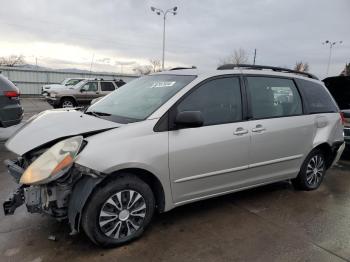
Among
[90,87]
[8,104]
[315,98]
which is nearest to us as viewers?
[315,98]

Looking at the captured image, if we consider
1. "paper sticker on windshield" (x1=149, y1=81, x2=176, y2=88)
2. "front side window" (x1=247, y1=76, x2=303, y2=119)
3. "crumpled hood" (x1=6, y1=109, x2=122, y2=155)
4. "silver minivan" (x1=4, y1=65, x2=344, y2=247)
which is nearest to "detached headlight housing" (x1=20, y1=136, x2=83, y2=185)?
"silver minivan" (x1=4, y1=65, x2=344, y2=247)

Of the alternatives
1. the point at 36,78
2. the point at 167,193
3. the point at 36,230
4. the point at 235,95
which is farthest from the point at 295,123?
the point at 36,78

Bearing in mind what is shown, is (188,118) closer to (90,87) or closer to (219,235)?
(219,235)

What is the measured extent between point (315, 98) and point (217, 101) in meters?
1.92

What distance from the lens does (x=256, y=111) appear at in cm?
401

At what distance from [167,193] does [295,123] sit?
2.09 metres

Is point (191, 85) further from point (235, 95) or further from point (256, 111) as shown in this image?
point (256, 111)

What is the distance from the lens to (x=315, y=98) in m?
4.82

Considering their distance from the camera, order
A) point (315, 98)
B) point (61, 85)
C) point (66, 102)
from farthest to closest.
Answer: point (61, 85), point (66, 102), point (315, 98)

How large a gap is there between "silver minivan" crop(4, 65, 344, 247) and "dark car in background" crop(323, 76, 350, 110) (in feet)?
10.6

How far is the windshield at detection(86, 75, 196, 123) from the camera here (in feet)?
11.3

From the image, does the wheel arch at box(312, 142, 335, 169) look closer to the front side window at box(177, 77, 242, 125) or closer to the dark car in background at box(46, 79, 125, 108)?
the front side window at box(177, 77, 242, 125)

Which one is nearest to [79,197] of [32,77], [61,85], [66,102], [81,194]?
[81,194]

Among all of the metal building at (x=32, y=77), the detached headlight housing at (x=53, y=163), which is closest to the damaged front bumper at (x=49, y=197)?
the detached headlight housing at (x=53, y=163)
